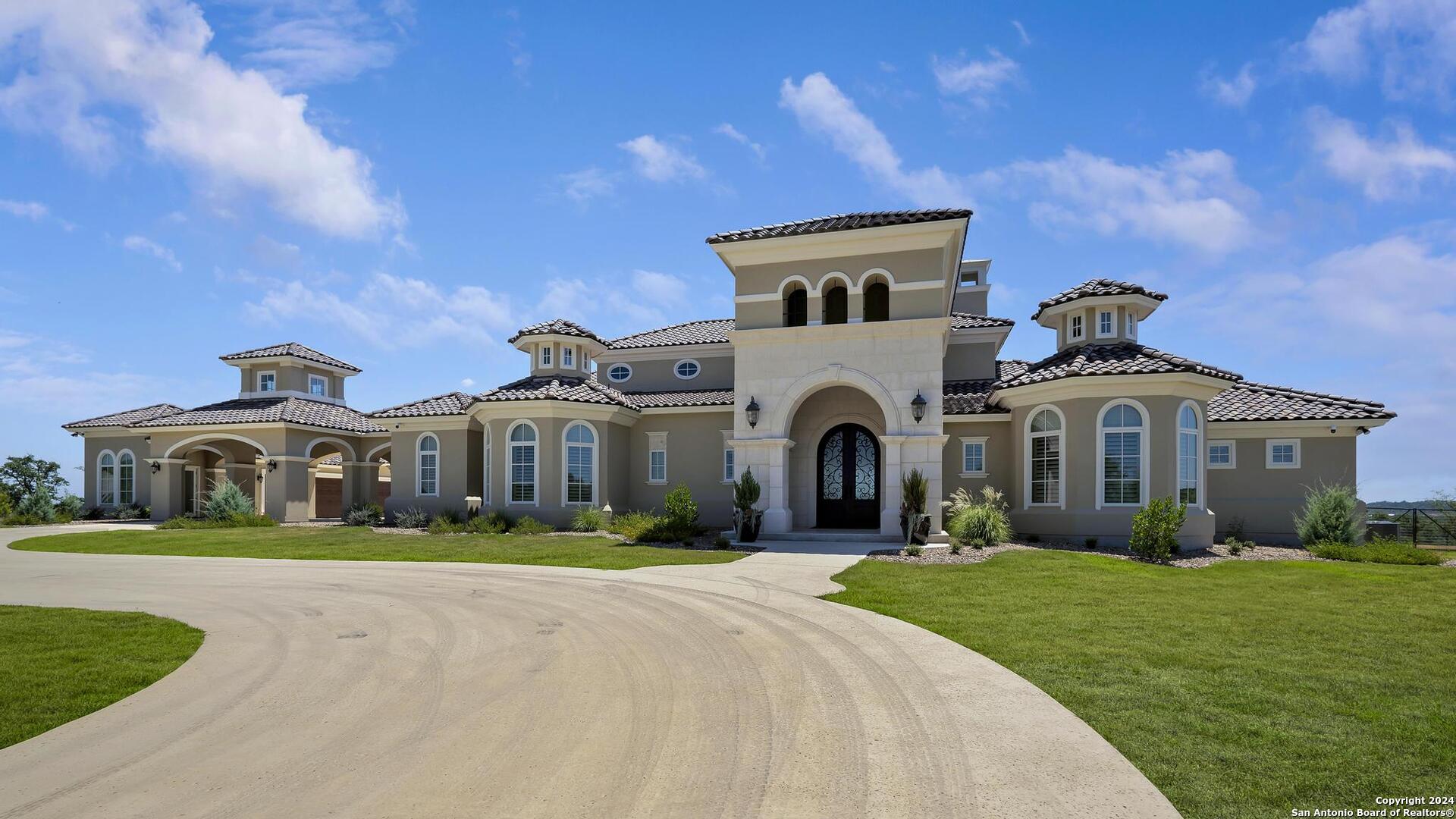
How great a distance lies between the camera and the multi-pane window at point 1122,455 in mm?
17781

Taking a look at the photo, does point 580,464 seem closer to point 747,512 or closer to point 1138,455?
point 747,512

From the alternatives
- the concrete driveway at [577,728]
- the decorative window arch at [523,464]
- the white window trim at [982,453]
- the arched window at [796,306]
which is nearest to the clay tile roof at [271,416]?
the decorative window arch at [523,464]

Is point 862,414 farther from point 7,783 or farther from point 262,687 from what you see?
point 7,783

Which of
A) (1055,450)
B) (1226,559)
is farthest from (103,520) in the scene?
(1226,559)

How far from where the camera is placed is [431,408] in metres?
26.8

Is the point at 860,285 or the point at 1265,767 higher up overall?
the point at 860,285

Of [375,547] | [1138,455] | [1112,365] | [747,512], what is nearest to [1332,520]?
[1138,455]

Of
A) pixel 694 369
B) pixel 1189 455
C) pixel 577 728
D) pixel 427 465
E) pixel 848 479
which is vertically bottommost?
pixel 577 728

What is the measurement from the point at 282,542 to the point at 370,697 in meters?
16.4

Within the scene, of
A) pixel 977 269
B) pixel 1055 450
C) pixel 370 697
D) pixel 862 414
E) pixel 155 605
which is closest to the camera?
pixel 370 697

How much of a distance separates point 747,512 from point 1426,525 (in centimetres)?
2088

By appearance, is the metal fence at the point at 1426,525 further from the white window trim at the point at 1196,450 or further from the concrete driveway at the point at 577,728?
the concrete driveway at the point at 577,728

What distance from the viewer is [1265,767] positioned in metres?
4.45

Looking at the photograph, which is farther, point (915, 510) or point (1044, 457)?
point (1044, 457)
